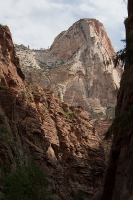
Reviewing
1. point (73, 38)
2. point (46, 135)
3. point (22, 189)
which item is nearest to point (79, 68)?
point (73, 38)

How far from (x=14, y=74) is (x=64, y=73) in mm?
77688

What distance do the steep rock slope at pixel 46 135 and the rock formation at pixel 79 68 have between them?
49025 mm

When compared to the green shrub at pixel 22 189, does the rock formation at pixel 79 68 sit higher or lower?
higher

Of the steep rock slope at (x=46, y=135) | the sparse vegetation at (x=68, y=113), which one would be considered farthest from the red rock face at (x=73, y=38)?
the sparse vegetation at (x=68, y=113)

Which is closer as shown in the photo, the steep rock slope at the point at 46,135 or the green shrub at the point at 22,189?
the green shrub at the point at 22,189

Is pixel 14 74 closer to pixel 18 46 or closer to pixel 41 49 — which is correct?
pixel 18 46

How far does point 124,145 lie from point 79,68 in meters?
113

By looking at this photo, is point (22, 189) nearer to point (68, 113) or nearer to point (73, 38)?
point (68, 113)

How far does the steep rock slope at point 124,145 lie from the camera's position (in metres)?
13.1

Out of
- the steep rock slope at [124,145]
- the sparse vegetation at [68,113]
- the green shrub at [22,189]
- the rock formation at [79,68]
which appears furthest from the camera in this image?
the rock formation at [79,68]

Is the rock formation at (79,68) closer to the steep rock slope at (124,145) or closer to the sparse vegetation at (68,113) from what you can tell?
the sparse vegetation at (68,113)

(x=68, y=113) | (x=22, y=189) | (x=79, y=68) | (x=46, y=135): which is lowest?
(x=46, y=135)

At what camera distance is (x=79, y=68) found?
430 ft

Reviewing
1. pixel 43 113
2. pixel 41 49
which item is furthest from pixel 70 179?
pixel 41 49
